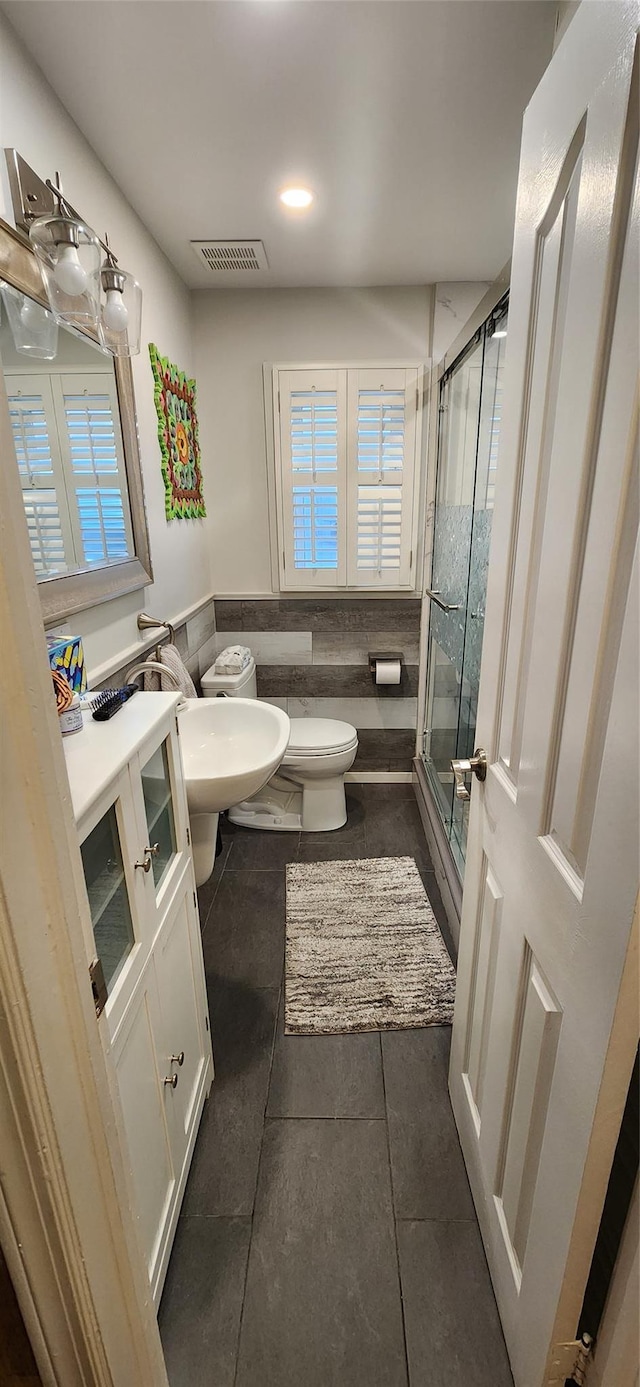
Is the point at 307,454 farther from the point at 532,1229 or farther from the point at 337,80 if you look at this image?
the point at 532,1229

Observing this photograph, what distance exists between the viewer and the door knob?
112cm

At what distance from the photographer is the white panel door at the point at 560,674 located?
591 mm

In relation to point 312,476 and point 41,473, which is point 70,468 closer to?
point 41,473

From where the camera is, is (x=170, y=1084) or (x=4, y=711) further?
(x=170, y=1084)

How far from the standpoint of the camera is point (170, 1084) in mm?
1099

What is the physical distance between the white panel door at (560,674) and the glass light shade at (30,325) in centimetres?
95

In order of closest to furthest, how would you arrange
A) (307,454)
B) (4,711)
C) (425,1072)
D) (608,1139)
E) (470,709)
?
(4,711) < (608,1139) < (425,1072) < (470,709) < (307,454)

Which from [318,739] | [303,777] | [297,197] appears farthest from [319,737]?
[297,197]

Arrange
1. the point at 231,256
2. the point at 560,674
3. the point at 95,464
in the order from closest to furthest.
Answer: the point at 560,674 < the point at 95,464 < the point at 231,256

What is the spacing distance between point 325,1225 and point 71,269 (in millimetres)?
2081

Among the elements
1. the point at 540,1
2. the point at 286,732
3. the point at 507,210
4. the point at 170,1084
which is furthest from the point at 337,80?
the point at 170,1084

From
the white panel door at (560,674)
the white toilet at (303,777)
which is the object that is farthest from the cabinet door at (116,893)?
the white toilet at (303,777)

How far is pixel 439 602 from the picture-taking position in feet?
8.39

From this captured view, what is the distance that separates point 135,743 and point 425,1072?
1249 millimetres
